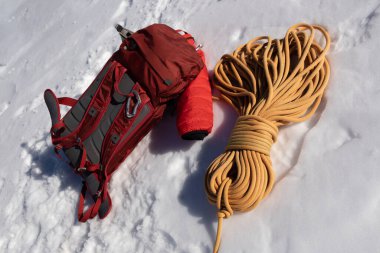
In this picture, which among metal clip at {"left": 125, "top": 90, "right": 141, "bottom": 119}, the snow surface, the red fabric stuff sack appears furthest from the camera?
metal clip at {"left": 125, "top": 90, "right": 141, "bottom": 119}

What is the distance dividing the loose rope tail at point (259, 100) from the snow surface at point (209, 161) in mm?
79

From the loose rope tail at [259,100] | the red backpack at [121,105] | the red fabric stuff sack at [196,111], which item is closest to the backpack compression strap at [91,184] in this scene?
the red backpack at [121,105]

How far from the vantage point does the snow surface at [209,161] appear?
1323 mm

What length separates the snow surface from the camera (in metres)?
1.32

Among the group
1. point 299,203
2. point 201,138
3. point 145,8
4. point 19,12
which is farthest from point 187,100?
point 19,12

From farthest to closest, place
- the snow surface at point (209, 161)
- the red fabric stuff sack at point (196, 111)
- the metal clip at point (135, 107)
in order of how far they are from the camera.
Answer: the metal clip at point (135, 107) → the red fabric stuff sack at point (196, 111) → the snow surface at point (209, 161)

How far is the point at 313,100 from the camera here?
1486 mm

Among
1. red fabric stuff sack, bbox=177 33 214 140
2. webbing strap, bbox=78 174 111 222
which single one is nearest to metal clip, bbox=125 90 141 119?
red fabric stuff sack, bbox=177 33 214 140

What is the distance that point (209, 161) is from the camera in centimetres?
162

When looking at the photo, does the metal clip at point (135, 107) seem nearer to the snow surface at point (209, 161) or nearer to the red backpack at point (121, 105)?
the red backpack at point (121, 105)

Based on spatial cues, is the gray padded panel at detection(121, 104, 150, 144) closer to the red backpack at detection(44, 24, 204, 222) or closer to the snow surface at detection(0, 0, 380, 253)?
the red backpack at detection(44, 24, 204, 222)

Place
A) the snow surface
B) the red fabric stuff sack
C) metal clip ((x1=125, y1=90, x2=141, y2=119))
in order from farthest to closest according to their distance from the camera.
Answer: metal clip ((x1=125, y1=90, x2=141, y2=119))
the red fabric stuff sack
the snow surface

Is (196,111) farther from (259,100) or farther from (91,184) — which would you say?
(91,184)

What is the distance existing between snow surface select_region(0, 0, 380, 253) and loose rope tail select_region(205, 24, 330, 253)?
0.08 meters
